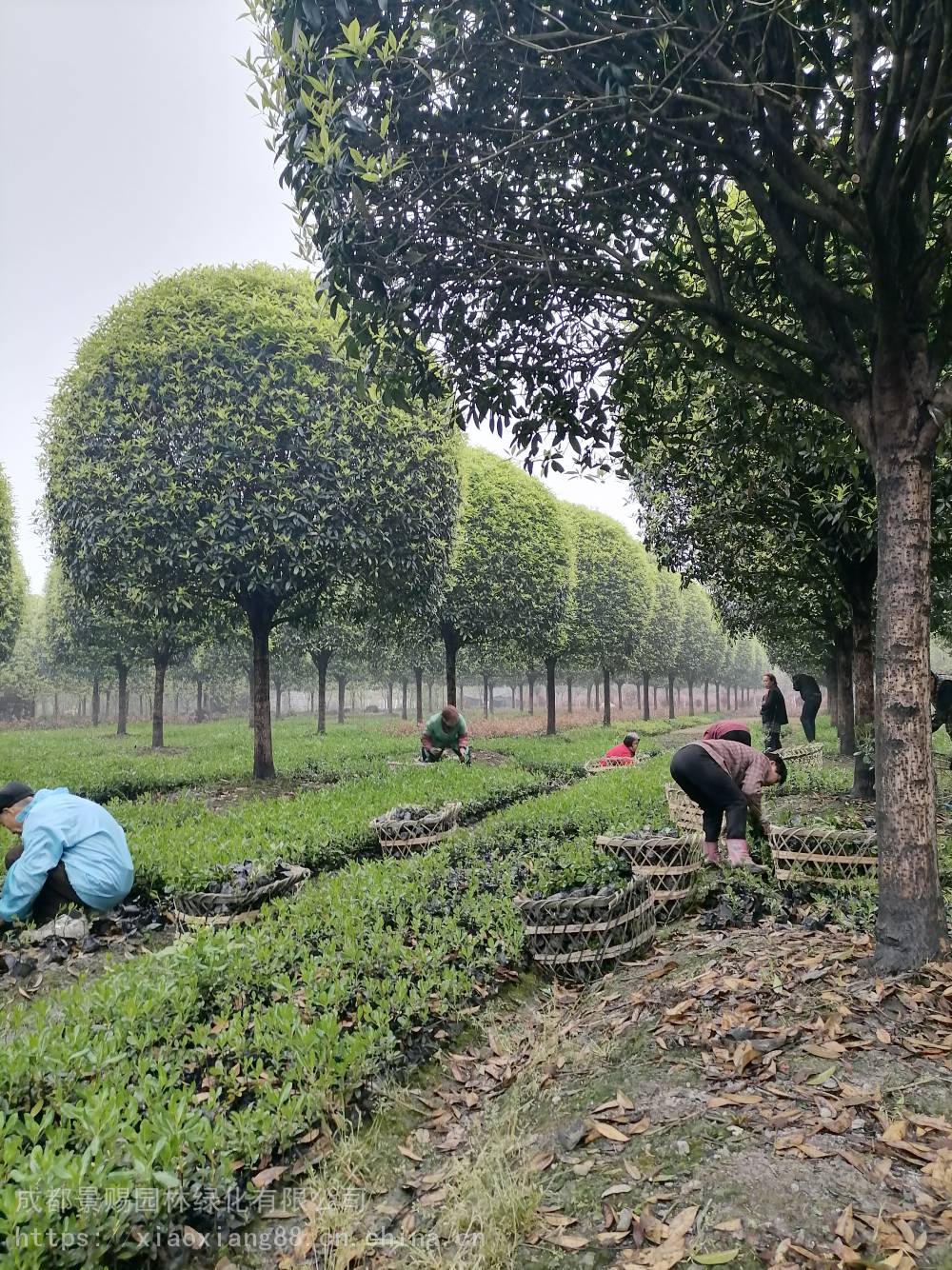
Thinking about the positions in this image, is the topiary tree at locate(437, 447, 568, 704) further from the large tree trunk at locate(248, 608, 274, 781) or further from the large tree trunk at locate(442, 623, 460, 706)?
the large tree trunk at locate(248, 608, 274, 781)

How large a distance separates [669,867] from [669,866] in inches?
1.4

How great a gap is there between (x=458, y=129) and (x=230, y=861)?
21.0 feet

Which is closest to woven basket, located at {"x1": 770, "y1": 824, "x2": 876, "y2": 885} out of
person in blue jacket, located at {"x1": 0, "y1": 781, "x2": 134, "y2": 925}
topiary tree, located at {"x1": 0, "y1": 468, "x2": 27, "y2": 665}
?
person in blue jacket, located at {"x1": 0, "y1": 781, "x2": 134, "y2": 925}

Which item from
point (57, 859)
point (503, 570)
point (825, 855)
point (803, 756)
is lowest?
point (803, 756)

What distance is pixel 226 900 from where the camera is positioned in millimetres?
A: 5867

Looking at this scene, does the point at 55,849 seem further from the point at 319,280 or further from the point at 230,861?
the point at 319,280

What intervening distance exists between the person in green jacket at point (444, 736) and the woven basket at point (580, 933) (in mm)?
8138

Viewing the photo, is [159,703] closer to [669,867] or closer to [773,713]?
[773,713]

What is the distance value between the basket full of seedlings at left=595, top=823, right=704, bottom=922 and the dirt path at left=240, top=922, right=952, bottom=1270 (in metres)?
1.69

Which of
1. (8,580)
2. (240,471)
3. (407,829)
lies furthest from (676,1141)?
(8,580)

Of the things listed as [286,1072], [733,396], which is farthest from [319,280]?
[286,1072]

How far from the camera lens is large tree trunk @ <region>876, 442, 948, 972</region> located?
4.05 meters

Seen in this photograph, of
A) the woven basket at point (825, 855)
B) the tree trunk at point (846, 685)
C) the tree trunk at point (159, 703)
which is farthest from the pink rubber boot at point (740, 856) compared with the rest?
the tree trunk at point (159, 703)

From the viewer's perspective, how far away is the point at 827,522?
9664mm
